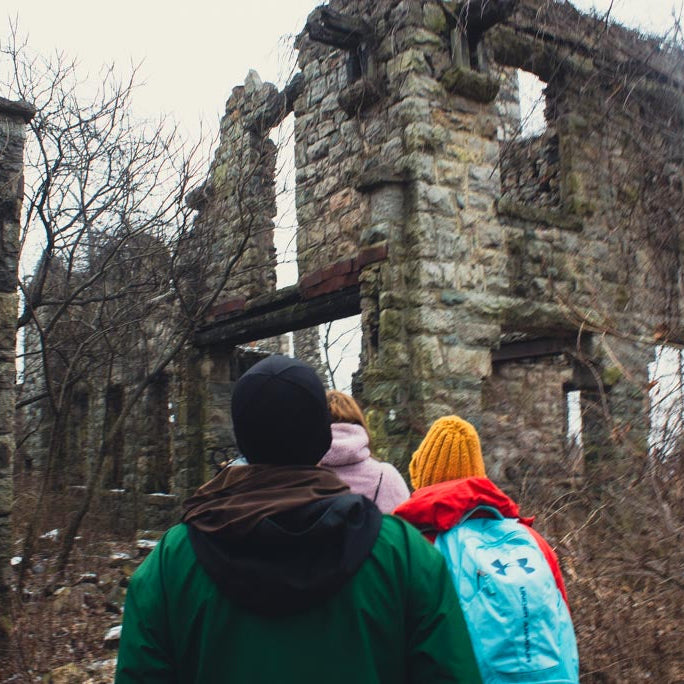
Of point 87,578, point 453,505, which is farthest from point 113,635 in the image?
point 453,505

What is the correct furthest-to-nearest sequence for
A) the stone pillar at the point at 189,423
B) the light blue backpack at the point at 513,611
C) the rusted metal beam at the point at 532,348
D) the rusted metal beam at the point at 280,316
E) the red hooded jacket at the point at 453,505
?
the stone pillar at the point at 189,423, the rusted metal beam at the point at 532,348, the rusted metal beam at the point at 280,316, the red hooded jacket at the point at 453,505, the light blue backpack at the point at 513,611

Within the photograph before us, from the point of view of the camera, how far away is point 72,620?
5281mm

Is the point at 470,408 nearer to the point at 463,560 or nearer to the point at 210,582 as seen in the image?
the point at 463,560

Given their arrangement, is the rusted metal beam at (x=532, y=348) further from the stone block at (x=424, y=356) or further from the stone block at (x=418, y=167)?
the stone block at (x=418, y=167)

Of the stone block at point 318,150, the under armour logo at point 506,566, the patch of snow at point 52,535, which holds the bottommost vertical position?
the patch of snow at point 52,535

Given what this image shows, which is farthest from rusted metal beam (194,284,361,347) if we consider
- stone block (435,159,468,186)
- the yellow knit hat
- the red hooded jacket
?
the red hooded jacket

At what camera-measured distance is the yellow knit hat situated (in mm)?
2266

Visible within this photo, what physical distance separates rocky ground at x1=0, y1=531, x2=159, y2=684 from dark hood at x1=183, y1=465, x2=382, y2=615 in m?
3.00

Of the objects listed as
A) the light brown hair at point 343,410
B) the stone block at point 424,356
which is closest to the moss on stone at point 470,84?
the stone block at point 424,356

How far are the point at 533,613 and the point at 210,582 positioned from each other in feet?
2.96

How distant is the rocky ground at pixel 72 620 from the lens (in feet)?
13.1

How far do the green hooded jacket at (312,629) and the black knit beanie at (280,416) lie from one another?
0.20m

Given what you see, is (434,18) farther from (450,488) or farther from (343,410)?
(450,488)

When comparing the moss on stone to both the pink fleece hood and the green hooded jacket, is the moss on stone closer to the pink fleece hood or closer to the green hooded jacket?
the pink fleece hood
